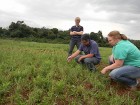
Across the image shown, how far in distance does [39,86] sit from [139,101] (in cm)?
213

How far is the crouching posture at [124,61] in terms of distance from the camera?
5750mm

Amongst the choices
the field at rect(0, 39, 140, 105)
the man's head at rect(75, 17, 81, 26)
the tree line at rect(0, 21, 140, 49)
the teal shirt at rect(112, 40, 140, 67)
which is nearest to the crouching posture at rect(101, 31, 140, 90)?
the teal shirt at rect(112, 40, 140, 67)

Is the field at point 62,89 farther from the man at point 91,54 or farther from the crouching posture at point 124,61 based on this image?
the man at point 91,54

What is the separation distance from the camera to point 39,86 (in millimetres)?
5969

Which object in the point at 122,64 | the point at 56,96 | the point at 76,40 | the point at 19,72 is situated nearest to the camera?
the point at 56,96

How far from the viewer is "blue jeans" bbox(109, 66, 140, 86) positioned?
5.94m

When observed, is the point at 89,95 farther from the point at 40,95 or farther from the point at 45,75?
the point at 45,75

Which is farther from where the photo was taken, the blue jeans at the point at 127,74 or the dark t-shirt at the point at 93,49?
the dark t-shirt at the point at 93,49

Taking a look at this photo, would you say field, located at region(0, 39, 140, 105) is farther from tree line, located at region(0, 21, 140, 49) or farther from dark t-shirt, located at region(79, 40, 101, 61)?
tree line, located at region(0, 21, 140, 49)

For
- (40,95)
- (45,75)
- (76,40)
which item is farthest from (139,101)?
(76,40)

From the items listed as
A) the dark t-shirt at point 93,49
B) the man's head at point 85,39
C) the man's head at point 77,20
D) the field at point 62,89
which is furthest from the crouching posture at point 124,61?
the man's head at point 77,20

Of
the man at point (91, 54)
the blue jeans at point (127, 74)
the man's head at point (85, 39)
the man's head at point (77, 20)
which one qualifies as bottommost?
the blue jeans at point (127, 74)

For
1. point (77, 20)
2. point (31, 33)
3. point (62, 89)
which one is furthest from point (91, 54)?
point (31, 33)

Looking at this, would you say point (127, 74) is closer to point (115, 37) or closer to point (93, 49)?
point (115, 37)
